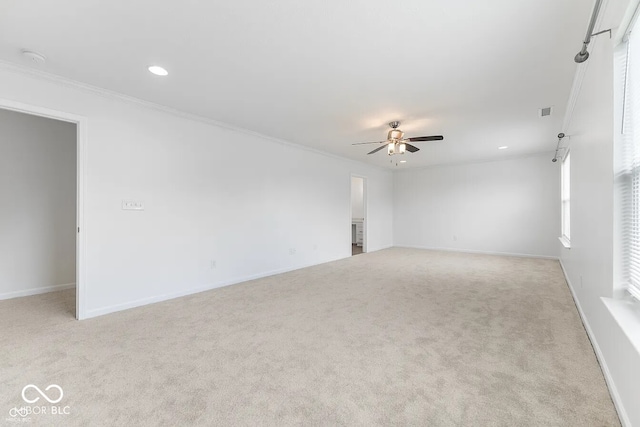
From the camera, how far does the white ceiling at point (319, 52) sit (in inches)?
71.9

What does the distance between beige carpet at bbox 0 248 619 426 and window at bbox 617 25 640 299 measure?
0.81 m

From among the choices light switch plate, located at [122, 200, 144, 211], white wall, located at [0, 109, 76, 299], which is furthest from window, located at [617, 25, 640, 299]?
white wall, located at [0, 109, 76, 299]

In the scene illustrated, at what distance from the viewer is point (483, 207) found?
721 cm

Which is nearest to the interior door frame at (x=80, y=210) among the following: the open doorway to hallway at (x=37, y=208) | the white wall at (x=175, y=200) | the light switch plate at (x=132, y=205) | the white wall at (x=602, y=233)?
the white wall at (x=175, y=200)

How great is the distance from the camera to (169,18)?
189 cm

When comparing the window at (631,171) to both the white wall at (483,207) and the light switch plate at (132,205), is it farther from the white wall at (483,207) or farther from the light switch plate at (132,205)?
the white wall at (483,207)

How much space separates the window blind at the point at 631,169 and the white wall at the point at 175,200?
13.7 feet

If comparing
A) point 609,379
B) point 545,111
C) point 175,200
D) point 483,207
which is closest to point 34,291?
point 175,200

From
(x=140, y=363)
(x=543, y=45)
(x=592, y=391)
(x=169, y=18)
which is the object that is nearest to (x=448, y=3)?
(x=543, y=45)

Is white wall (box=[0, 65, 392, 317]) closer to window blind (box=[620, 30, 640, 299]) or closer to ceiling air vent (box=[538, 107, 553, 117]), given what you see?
ceiling air vent (box=[538, 107, 553, 117])

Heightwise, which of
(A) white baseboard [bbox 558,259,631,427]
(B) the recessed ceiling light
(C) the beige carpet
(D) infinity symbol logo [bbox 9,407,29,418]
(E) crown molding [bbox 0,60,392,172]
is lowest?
(D) infinity symbol logo [bbox 9,407,29,418]

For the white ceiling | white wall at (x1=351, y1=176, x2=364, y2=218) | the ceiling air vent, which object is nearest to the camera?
the white ceiling

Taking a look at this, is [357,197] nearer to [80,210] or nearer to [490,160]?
[490,160]

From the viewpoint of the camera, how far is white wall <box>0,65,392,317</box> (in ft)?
9.83
